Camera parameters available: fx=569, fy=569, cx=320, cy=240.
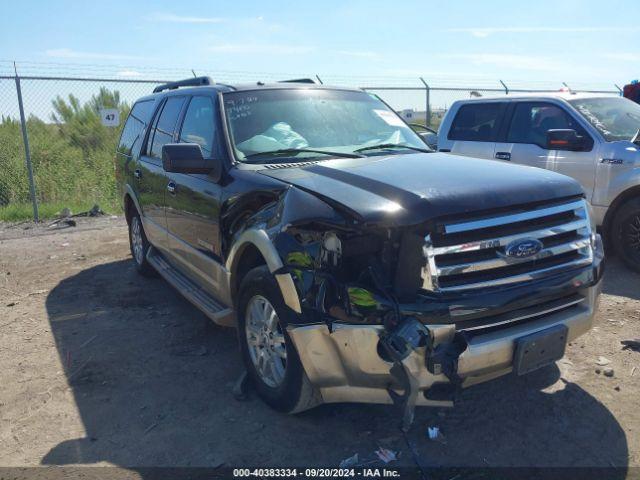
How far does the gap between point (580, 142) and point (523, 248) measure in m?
3.96

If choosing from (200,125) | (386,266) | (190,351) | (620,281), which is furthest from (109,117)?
(386,266)

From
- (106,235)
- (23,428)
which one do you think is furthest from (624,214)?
(106,235)

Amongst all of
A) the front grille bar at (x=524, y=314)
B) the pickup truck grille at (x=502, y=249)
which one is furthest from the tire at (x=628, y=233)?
the front grille bar at (x=524, y=314)

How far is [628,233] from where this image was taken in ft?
19.4

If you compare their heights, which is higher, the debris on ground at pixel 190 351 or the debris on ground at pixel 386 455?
the debris on ground at pixel 386 455

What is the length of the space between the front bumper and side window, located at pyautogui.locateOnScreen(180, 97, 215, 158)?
1896mm

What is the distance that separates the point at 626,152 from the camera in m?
5.93

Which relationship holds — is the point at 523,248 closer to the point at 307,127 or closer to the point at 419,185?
the point at 419,185

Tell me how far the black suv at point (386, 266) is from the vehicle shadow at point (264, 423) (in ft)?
0.86

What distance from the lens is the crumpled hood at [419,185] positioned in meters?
2.73

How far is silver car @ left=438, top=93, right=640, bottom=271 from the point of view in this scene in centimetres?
593

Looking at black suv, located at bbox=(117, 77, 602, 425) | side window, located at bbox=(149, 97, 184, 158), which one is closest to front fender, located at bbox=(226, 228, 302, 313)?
black suv, located at bbox=(117, 77, 602, 425)

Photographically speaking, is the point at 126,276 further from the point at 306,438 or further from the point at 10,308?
the point at 306,438

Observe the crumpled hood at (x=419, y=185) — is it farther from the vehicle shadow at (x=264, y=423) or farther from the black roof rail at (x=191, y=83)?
the black roof rail at (x=191, y=83)
